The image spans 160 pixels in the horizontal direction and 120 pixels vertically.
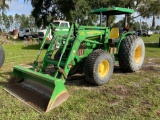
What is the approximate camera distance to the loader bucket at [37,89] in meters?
3.75

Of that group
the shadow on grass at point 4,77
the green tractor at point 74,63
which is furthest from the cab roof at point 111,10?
the shadow on grass at point 4,77

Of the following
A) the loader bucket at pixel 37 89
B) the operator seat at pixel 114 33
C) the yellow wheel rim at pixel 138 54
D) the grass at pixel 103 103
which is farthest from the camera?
the yellow wheel rim at pixel 138 54

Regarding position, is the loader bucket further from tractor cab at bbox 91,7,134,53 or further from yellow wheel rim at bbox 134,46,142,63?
yellow wheel rim at bbox 134,46,142,63

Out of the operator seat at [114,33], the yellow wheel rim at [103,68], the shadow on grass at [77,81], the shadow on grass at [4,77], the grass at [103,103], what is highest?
the operator seat at [114,33]

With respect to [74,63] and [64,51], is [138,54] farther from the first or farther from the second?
[64,51]

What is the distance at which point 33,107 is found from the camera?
3.74 m

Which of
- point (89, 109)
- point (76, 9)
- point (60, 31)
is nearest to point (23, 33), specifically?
point (76, 9)

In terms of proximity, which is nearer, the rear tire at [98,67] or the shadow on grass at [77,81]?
the rear tire at [98,67]

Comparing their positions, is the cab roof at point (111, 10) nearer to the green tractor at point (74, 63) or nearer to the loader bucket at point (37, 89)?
the green tractor at point (74, 63)

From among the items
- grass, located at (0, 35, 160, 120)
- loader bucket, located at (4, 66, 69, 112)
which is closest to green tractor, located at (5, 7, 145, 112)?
loader bucket, located at (4, 66, 69, 112)

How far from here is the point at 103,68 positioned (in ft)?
16.7

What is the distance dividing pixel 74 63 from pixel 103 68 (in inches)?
30.0

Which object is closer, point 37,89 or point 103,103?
point 103,103

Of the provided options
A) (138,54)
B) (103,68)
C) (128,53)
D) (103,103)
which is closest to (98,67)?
(103,68)
